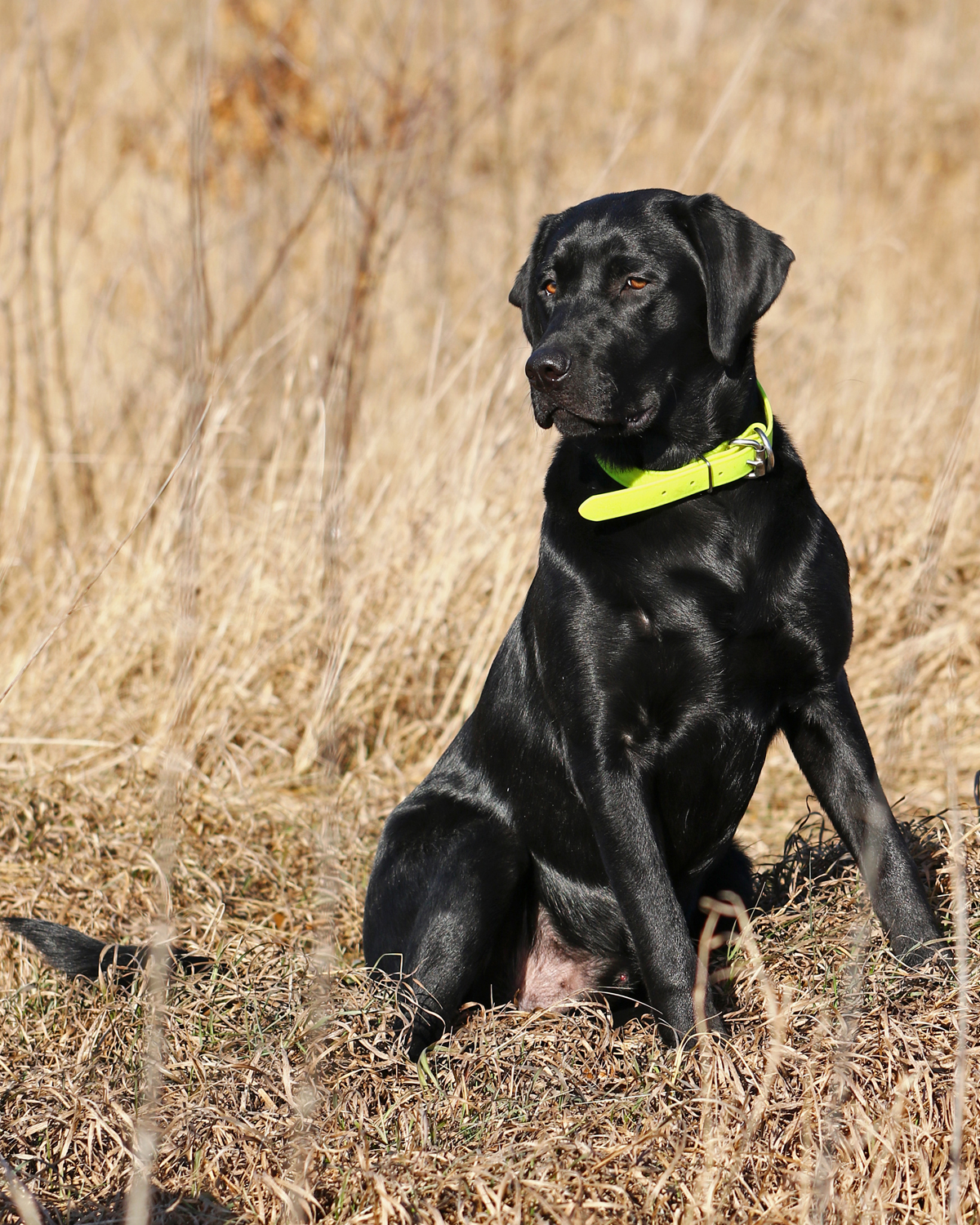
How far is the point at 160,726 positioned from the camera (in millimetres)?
3768

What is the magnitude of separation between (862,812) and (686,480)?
2.16 feet

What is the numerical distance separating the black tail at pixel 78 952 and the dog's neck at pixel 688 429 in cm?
128

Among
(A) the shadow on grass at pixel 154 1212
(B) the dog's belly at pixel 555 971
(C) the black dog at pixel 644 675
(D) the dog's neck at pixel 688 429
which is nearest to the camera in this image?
(A) the shadow on grass at pixel 154 1212

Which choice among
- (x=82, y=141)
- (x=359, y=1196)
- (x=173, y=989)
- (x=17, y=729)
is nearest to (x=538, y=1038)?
(x=359, y=1196)

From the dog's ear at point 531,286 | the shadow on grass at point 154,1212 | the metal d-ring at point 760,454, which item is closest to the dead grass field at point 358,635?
the shadow on grass at point 154,1212

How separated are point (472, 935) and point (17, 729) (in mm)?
1923

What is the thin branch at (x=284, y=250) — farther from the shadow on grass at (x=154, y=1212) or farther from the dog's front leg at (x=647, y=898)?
the shadow on grass at (x=154, y=1212)

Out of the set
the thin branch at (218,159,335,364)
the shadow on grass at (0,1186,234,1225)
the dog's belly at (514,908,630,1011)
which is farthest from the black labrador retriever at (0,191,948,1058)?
the thin branch at (218,159,335,364)

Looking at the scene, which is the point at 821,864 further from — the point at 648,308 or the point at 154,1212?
the point at 154,1212

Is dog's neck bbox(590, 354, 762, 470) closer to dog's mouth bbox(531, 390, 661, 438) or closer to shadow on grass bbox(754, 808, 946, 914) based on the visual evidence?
dog's mouth bbox(531, 390, 661, 438)

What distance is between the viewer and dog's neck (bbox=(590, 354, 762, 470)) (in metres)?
2.34

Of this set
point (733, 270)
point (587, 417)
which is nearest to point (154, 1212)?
point (587, 417)

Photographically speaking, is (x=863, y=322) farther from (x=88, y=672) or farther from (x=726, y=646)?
(x=726, y=646)

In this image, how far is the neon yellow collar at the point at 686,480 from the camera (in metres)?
2.23
